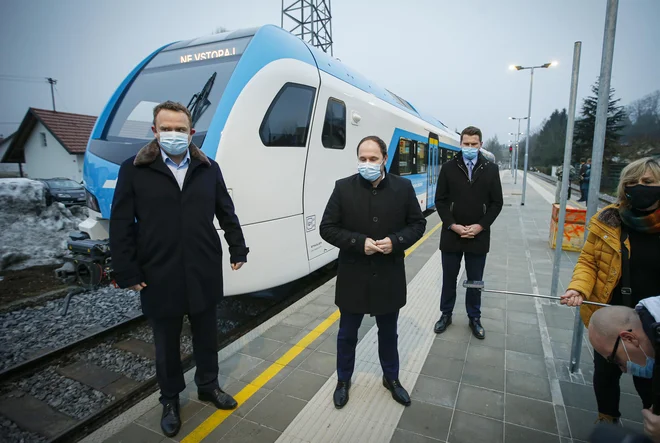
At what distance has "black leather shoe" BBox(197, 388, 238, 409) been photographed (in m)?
2.77

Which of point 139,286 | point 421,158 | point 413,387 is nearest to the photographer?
point 139,286

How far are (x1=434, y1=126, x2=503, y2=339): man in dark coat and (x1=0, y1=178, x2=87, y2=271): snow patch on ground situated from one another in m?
8.08

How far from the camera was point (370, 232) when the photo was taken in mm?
2598

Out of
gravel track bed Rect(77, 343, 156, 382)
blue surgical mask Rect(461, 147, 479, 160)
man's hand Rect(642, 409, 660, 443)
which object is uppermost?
blue surgical mask Rect(461, 147, 479, 160)

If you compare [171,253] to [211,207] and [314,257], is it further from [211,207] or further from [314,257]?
[314,257]

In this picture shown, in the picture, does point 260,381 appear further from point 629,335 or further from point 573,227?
point 573,227

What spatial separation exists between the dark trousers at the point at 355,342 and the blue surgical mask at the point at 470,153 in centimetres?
184

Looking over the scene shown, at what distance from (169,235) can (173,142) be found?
2.01 feet

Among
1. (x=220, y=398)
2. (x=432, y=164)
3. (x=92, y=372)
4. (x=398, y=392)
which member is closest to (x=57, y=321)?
(x=92, y=372)

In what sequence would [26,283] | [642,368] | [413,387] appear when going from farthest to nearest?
1. [26,283]
2. [413,387]
3. [642,368]

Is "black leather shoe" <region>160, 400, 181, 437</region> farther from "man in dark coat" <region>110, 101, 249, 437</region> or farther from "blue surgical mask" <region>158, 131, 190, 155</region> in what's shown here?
"blue surgical mask" <region>158, 131, 190, 155</region>

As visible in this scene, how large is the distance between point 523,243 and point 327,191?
18.6ft

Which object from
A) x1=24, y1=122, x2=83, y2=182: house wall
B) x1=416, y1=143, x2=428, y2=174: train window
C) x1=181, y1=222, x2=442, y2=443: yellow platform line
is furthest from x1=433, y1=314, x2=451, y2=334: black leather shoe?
x1=24, y1=122, x2=83, y2=182: house wall

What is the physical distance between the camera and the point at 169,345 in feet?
8.54
